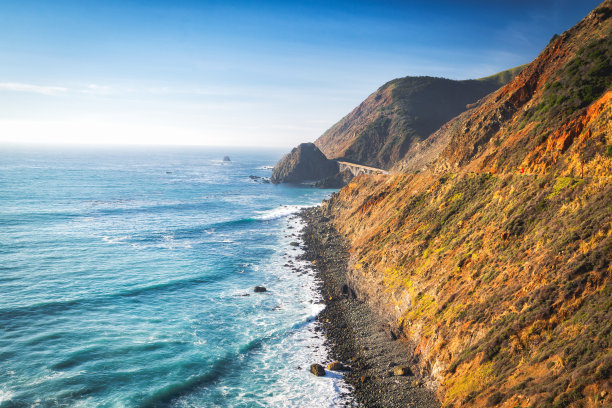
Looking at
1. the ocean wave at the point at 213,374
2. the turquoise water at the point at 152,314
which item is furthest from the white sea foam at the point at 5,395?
the ocean wave at the point at 213,374

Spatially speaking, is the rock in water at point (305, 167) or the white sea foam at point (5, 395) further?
the rock in water at point (305, 167)

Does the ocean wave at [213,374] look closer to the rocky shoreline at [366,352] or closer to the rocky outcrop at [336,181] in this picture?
the rocky shoreline at [366,352]

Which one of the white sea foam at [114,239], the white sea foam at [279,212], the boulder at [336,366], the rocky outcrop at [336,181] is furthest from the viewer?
the rocky outcrop at [336,181]

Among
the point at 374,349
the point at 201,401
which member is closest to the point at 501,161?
the point at 374,349

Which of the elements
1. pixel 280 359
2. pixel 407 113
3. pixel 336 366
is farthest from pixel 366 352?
pixel 407 113

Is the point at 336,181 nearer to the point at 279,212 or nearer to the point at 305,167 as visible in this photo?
the point at 305,167

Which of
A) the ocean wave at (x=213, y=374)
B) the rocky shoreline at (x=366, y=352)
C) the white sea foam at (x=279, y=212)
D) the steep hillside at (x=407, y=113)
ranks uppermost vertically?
the steep hillside at (x=407, y=113)

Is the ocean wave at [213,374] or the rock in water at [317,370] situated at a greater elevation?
the rock in water at [317,370]
